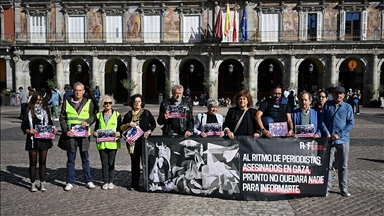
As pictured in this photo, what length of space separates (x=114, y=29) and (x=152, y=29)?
336 centimetres

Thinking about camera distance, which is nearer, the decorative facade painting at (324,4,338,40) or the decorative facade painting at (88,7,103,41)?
the decorative facade painting at (324,4,338,40)

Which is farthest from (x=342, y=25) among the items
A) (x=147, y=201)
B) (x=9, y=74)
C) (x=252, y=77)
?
(x=9, y=74)

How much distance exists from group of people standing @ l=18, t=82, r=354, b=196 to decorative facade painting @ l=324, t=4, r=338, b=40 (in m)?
26.2

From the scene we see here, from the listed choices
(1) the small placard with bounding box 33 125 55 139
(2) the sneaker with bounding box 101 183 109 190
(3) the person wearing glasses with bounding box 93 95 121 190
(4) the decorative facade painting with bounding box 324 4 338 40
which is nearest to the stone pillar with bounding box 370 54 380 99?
(4) the decorative facade painting with bounding box 324 4 338 40

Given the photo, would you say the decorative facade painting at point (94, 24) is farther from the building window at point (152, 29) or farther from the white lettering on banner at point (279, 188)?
the white lettering on banner at point (279, 188)

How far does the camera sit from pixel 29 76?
108ft

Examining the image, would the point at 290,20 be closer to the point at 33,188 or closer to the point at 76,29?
the point at 76,29

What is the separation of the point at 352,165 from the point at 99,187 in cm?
584

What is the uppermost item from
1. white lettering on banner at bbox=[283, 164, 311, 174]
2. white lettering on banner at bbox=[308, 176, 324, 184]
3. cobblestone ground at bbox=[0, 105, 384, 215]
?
white lettering on banner at bbox=[283, 164, 311, 174]

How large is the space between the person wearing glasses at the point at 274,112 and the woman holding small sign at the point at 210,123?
682mm

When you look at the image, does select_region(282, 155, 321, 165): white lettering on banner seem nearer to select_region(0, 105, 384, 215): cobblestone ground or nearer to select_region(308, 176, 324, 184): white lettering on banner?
select_region(308, 176, 324, 184): white lettering on banner

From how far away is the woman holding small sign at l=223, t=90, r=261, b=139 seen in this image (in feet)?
21.0

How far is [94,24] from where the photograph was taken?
32.2 metres

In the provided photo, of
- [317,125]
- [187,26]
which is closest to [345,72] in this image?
[187,26]
